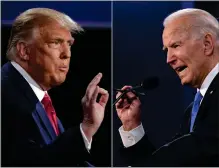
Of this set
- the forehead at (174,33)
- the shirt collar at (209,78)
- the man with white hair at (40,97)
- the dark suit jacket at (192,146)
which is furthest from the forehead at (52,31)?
the shirt collar at (209,78)

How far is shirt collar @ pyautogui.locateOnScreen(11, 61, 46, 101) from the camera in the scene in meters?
4.40

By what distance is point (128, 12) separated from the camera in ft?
14.9

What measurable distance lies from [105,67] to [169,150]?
2.54ft

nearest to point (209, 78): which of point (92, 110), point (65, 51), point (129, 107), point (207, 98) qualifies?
point (207, 98)

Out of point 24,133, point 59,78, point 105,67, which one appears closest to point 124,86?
point 105,67

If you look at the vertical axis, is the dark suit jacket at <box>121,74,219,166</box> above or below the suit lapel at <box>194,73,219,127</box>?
below

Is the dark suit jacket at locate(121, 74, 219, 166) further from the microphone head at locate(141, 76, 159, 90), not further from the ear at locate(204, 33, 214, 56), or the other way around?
the microphone head at locate(141, 76, 159, 90)

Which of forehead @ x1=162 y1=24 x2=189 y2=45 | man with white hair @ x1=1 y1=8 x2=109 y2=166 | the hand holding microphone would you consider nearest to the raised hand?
man with white hair @ x1=1 y1=8 x2=109 y2=166

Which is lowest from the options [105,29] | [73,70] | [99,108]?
[99,108]

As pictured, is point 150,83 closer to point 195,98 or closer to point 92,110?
point 195,98

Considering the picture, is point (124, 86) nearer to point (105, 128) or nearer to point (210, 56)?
point (105, 128)

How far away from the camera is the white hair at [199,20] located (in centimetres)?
444

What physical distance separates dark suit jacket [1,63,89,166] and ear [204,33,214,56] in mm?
1110

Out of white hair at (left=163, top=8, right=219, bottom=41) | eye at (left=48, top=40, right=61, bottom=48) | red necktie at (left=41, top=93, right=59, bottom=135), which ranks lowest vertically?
red necktie at (left=41, top=93, right=59, bottom=135)
